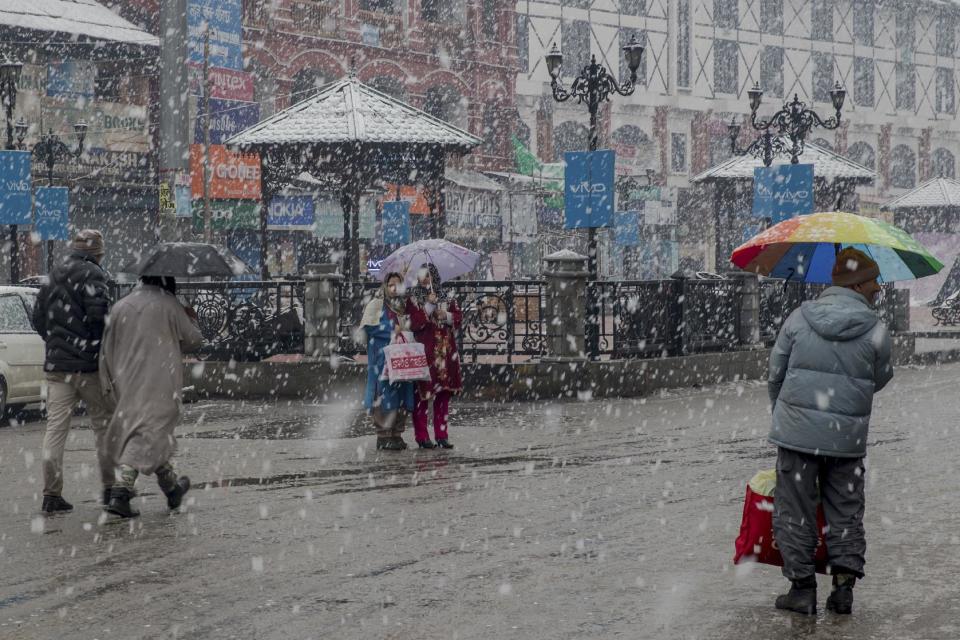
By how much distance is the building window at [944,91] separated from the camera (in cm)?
6494

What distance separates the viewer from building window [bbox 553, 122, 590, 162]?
5103cm

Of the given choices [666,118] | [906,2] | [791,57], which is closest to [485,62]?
[666,118]

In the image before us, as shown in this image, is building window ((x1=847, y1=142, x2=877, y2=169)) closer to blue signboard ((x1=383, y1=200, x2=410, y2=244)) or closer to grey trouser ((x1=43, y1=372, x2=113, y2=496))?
blue signboard ((x1=383, y1=200, x2=410, y2=244))

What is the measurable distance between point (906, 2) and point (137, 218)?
3868cm

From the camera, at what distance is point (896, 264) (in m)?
7.37

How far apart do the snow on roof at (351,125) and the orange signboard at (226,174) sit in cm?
1459

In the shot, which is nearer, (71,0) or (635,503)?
(635,503)

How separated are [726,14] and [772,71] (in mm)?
3415

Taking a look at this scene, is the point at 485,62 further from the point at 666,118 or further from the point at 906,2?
the point at 906,2

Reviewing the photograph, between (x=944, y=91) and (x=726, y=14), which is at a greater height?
(x=726, y=14)

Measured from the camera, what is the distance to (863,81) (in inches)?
2422

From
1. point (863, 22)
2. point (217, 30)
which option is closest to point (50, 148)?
point (217, 30)

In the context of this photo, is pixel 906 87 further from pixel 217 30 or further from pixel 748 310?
pixel 748 310

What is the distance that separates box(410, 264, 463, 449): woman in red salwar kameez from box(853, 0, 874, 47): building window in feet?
170
